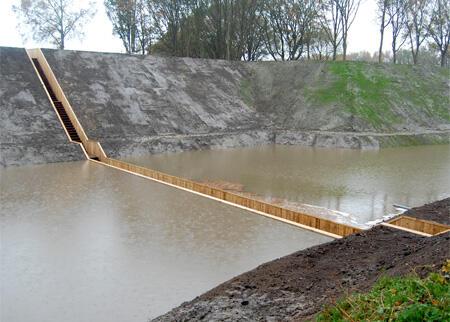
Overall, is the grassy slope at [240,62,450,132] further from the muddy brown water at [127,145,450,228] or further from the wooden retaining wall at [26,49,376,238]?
the wooden retaining wall at [26,49,376,238]

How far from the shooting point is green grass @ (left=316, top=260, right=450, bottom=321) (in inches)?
118

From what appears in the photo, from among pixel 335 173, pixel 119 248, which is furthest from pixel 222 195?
pixel 335 173

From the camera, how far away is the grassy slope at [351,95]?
76.0 feet

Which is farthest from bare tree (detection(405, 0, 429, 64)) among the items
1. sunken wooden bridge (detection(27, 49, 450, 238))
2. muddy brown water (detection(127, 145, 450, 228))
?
sunken wooden bridge (detection(27, 49, 450, 238))

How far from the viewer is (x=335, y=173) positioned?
1372cm

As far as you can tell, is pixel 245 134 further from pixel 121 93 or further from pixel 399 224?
pixel 399 224

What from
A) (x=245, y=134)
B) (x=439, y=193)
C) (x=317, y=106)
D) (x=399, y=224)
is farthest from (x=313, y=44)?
(x=399, y=224)

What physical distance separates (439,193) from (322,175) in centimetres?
365

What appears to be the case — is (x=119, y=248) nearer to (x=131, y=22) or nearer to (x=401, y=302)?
(x=401, y=302)

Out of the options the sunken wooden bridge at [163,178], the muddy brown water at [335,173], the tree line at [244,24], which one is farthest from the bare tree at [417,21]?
the sunken wooden bridge at [163,178]

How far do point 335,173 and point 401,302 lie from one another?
423 inches

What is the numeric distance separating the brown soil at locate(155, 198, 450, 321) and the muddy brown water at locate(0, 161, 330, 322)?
0.61 metres

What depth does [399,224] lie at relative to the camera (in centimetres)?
704

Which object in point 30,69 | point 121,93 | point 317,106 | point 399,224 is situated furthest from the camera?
point 317,106
